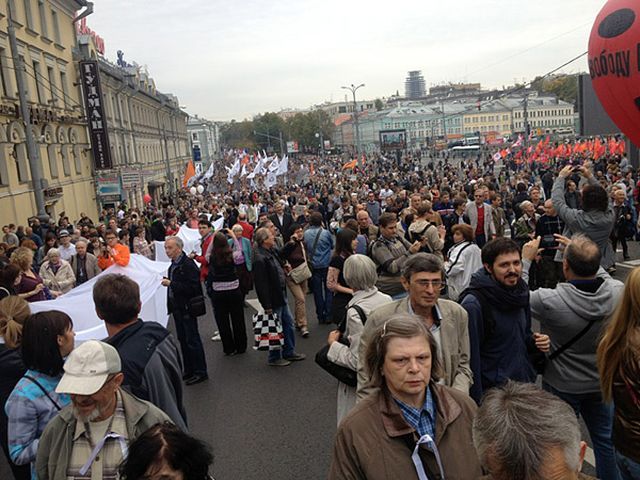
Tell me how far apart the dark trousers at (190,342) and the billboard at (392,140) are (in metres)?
84.1

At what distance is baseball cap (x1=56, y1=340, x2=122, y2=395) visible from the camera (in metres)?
2.56

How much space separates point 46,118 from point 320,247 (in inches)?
844

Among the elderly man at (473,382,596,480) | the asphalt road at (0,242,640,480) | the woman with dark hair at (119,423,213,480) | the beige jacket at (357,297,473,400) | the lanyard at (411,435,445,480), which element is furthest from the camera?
the asphalt road at (0,242,640,480)

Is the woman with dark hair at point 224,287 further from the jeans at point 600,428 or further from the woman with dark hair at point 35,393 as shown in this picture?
the jeans at point 600,428

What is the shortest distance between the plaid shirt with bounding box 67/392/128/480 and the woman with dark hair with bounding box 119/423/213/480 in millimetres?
485

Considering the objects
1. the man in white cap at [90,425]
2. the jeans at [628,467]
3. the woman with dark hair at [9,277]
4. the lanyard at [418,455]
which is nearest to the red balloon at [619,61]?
the jeans at [628,467]

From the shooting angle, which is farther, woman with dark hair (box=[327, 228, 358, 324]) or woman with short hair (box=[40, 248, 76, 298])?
woman with short hair (box=[40, 248, 76, 298])

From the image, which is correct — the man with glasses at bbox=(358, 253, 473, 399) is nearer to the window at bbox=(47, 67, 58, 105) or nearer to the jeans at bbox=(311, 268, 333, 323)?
the jeans at bbox=(311, 268, 333, 323)

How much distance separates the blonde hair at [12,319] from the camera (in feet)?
12.1

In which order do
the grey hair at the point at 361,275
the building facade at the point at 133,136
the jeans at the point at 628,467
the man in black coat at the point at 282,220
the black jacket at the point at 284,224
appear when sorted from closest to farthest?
1. the jeans at the point at 628,467
2. the grey hair at the point at 361,275
3. the black jacket at the point at 284,224
4. the man in black coat at the point at 282,220
5. the building facade at the point at 133,136

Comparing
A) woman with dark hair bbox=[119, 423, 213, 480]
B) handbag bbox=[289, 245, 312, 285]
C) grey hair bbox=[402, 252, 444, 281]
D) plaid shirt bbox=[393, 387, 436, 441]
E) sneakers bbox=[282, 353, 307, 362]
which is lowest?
sneakers bbox=[282, 353, 307, 362]

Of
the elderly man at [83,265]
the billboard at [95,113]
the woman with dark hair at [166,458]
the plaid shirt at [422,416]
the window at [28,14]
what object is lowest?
the elderly man at [83,265]

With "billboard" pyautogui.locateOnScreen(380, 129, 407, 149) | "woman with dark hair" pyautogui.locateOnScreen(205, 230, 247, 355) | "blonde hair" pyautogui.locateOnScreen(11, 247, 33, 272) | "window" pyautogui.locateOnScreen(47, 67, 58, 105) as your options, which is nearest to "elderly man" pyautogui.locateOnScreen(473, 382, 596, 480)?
"woman with dark hair" pyautogui.locateOnScreen(205, 230, 247, 355)

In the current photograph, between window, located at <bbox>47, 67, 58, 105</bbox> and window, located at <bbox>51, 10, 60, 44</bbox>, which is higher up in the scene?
window, located at <bbox>51, 10, 60, 44</bbox>
